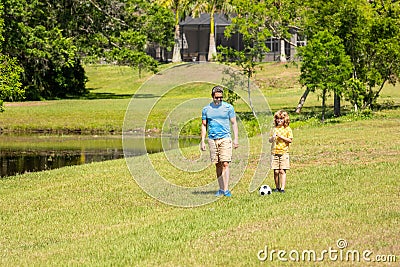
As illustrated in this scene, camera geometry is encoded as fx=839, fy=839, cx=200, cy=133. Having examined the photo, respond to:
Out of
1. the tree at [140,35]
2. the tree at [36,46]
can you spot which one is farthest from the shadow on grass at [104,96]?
the tree at [140,35]

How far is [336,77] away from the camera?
3166 cm

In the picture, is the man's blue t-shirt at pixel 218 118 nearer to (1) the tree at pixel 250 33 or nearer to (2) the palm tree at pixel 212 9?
(1) the tree at pixel 250 33

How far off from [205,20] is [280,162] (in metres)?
59.2

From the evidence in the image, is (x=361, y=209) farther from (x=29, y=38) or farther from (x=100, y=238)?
(x=29, y=38)

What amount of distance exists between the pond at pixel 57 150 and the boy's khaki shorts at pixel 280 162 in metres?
11.2

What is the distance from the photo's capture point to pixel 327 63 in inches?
1281

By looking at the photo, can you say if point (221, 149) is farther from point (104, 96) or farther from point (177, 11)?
point (177, 11)

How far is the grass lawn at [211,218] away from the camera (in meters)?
9.23

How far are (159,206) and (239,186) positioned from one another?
2.07 metres

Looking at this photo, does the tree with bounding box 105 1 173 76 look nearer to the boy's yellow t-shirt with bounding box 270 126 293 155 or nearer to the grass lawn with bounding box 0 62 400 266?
the grass lawn with bounding box 0 62 400 266

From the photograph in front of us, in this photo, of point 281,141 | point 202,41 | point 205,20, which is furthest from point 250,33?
point 202,41

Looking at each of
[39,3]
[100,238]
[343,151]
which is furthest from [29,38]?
[100,238]

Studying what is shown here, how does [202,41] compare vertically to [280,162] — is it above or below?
above

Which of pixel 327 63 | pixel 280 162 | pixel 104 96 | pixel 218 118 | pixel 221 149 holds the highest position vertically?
pixel 327 63
